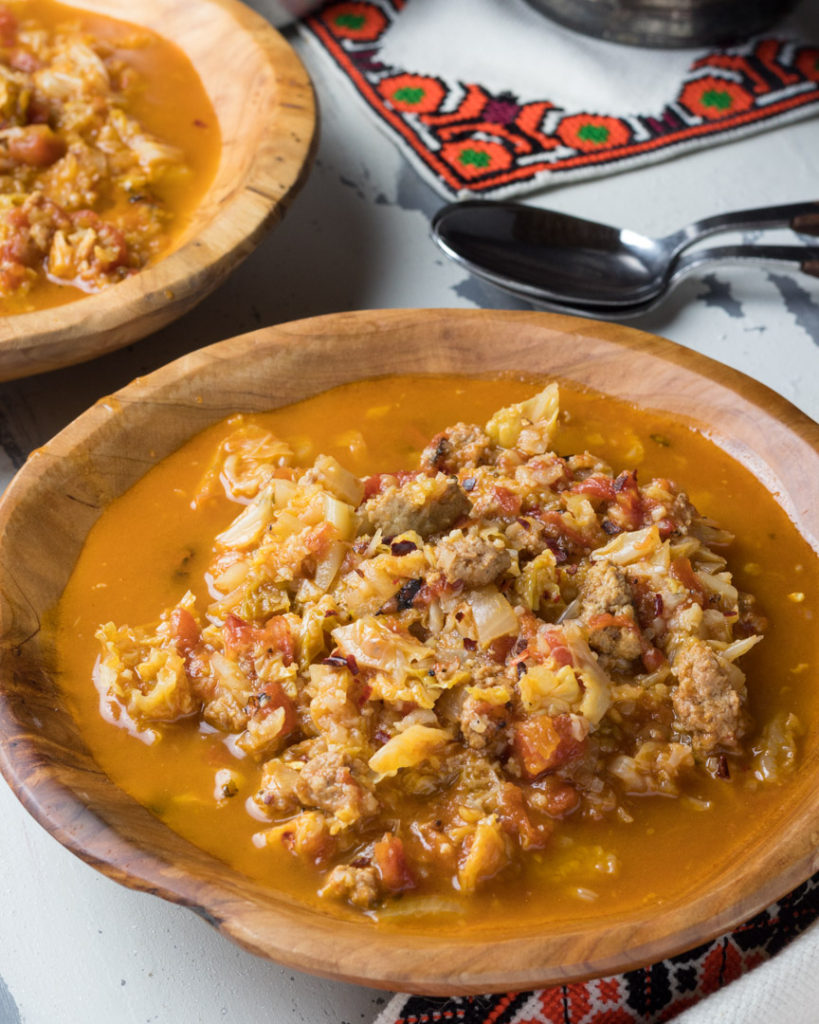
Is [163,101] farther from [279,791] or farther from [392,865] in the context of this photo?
[392,865]

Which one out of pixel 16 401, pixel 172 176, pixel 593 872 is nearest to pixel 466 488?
pixel 593 872

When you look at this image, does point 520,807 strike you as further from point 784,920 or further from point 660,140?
point 660,140

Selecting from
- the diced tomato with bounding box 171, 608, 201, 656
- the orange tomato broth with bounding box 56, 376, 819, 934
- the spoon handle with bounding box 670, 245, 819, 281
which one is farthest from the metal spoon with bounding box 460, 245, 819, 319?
the diced tomato with bounding box 171, 608, 201, 656

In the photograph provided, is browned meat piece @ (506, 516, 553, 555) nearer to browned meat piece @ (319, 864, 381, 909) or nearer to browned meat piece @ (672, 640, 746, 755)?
browned meat piece @ (672, 640, 746, 755)

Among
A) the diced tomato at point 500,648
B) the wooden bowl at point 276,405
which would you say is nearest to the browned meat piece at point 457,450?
the wooden bowl at point 276,405

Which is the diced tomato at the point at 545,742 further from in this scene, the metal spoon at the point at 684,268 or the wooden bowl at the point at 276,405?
the metal spoon at the point at 684,268
